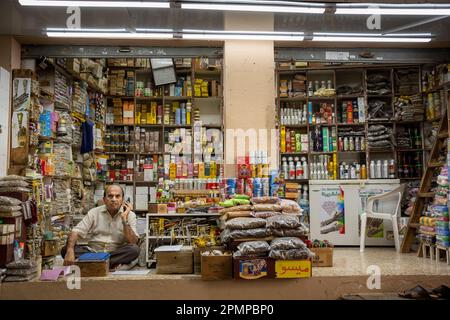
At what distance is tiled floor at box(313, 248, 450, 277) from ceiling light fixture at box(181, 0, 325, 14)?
2.90 m

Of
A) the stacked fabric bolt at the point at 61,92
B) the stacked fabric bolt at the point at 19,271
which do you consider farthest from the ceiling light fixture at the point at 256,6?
the stacked fabric bolt at the point at 19,271

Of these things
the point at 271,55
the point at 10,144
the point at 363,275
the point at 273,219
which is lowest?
the point at 363,275

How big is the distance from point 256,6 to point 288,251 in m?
2.63

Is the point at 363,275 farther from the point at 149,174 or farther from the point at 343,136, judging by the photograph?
the point at 149,174

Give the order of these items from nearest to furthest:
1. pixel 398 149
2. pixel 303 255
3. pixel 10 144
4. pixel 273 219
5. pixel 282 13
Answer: pixel 303 255 → pixel 273 219 → pixel 282 13 → pixel 10 144 → pixel 398 149

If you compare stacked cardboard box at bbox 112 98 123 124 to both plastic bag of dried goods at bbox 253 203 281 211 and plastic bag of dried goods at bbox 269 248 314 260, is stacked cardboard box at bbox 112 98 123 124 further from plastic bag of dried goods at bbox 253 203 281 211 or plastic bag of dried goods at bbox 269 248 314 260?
plastic bag of dried goods at bbox 269 248 314 260

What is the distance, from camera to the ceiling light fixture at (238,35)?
5.69 meters

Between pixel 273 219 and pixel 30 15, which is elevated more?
pixel 30 15

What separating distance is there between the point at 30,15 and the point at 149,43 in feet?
5.08

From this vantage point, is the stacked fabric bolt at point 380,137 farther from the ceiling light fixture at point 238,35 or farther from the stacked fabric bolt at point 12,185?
the stacked fabric bolt at point 12,185

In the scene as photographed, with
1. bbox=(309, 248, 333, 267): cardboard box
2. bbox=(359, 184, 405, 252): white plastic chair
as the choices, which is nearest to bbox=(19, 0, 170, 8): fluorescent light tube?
bbox=(309, 248, 333, 267): cardboard box

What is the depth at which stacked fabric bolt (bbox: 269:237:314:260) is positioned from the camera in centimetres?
424

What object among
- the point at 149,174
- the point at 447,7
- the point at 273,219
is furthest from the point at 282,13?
the point at 149,174

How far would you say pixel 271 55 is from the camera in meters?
6.12
